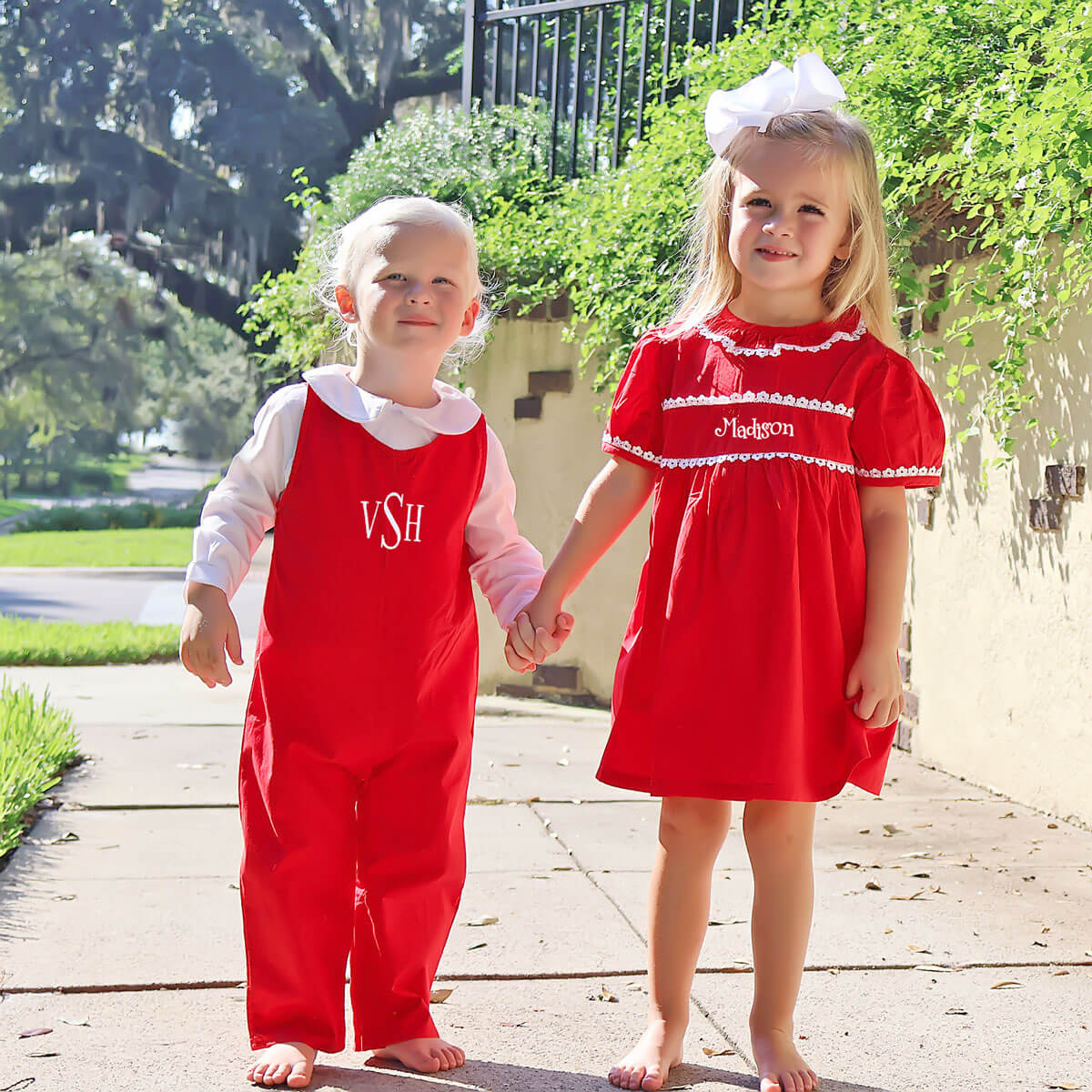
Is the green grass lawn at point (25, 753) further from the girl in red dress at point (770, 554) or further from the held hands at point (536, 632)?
the girl in red dress at point (770, 554)

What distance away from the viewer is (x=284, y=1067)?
217cm

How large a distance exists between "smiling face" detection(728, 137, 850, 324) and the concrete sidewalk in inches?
52.8

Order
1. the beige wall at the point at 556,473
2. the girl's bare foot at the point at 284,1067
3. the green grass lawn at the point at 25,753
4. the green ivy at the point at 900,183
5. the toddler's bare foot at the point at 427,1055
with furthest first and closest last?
the beige wall at the point at 556,473
the green grass lawn at the point at 25,753
the green ivy at the point at 900,183
the toddler's bare foot at the point at 427,1055
the girl's bare foot at the point at 284,1067

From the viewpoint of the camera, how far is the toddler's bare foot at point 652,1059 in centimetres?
221

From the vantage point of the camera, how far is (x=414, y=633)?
7.39ft

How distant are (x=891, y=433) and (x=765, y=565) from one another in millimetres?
306

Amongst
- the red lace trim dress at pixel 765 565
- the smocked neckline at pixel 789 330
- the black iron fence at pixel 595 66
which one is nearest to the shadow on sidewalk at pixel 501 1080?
the red lace trim dress at pixel 765 565

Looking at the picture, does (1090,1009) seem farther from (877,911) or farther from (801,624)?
(801,624)

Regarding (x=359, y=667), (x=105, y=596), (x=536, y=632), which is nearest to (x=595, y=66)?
(x=536, y=632)

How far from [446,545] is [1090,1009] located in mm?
1500

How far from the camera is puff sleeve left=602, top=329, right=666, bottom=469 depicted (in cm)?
235

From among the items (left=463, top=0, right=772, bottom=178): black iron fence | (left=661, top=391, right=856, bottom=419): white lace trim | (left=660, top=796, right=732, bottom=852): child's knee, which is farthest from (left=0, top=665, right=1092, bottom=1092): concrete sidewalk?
(left=463, top=0, right=772, bottom=178): black iron fence

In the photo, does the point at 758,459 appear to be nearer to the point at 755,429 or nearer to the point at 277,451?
the point at 755,429

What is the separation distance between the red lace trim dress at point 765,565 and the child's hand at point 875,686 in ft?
0.09
